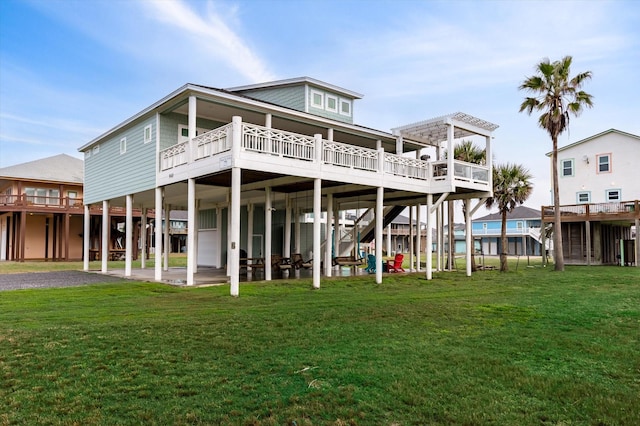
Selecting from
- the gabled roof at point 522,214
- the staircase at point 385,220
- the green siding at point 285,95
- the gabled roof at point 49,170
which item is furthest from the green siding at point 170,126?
the gabled roof at point 522,214

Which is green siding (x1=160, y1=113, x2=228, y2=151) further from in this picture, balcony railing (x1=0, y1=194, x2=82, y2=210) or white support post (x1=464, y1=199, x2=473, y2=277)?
balcony railing (x1=0, y1=194, x2=82, y2=210)

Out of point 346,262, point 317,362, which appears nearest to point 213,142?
point 346,262

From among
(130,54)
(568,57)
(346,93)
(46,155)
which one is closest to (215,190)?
(346,93)

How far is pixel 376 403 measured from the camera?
443cm

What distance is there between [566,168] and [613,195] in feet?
13.0

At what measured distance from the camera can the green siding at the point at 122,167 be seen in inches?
682

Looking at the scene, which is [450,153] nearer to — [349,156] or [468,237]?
[468,237]

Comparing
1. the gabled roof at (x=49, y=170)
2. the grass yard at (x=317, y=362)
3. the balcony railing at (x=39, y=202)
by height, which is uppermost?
the gabled roof at (x=49, y=170)

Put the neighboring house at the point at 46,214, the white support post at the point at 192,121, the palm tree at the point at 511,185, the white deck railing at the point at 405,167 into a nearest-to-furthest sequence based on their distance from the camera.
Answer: the white support post at the point at 192,121
the white deck railing at the point at 405,167
the palm tree at the point at 511,185
the neighboring house at the point at 46,214

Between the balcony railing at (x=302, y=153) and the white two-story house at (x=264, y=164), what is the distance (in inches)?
1.5

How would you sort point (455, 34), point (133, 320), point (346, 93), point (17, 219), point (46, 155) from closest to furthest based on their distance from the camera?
point (133, 320) → point (455, 34) → point (346, 93) → point (17, 219) → point (46, 155)

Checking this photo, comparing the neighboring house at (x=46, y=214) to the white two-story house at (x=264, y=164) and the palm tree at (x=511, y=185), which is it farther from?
the palm tree at (x=511, y=185)

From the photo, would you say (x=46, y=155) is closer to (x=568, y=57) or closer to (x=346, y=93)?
(x=346, y=93)

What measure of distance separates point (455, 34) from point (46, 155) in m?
38.5
